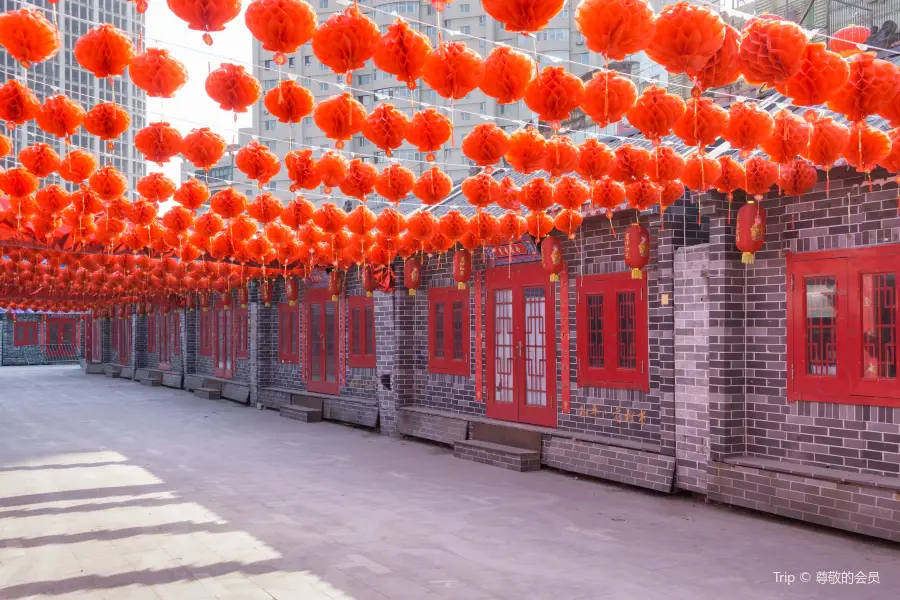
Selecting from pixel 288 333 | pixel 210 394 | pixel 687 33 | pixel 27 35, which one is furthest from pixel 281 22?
pixel 210 394

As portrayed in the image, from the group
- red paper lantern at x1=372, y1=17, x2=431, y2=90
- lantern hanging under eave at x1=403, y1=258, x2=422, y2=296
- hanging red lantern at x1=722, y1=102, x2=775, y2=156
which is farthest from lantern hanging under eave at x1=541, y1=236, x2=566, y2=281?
red paper lantern at x1=372, y1=17, x2=431, y2=90

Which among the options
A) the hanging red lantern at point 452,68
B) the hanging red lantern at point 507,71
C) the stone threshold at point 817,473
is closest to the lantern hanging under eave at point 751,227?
the stone threshold at point 817,473

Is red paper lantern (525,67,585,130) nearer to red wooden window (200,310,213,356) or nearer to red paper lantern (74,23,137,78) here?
red paper lantern (74,23,137,78)

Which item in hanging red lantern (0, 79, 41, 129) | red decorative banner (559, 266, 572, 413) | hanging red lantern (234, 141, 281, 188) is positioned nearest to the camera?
hanging red lantern (0, 79, 41, 129)

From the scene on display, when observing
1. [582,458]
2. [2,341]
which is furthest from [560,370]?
[2,341]

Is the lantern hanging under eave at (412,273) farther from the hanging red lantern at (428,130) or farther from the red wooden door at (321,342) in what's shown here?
the hanging red lantern at (428,130)

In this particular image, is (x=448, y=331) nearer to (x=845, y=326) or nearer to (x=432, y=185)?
(x=432, y=185)

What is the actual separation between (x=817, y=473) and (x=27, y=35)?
730cm

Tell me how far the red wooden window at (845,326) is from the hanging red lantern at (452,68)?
4.47 m

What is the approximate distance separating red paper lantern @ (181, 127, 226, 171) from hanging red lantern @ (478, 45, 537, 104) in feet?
9.79

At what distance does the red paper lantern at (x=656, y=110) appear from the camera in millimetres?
5520

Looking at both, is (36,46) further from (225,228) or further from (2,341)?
(2,341)

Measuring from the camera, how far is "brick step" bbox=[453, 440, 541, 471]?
10.5m

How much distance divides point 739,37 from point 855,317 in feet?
12.8
